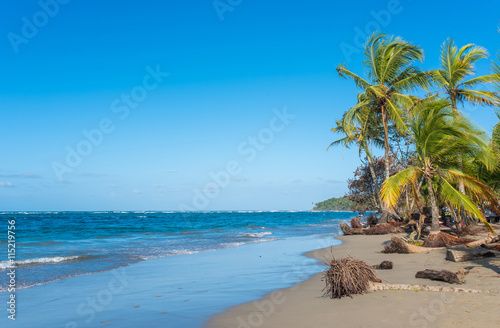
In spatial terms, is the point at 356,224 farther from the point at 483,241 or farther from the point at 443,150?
the point at 483,241

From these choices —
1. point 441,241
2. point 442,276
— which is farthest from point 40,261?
point 441,241

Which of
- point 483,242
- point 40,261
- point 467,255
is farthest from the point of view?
point 40,261

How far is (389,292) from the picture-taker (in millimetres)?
6422

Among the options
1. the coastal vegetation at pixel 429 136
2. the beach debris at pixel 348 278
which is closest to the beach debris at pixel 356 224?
the coastal vegetation at pixel 429 136

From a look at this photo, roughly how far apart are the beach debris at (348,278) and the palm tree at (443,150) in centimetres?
626

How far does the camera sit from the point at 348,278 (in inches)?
250

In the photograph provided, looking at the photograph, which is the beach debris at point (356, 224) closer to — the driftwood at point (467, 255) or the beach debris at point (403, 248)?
the beach debris at point (403, 248)

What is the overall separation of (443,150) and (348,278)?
9061mm

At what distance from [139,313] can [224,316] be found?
158 centimetres

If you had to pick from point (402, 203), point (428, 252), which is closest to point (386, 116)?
point (402, 203)

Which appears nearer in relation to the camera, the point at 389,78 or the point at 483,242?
the point at 483,242

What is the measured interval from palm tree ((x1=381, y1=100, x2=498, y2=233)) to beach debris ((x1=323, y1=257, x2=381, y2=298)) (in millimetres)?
6257

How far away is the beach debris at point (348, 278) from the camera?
639 centimetres

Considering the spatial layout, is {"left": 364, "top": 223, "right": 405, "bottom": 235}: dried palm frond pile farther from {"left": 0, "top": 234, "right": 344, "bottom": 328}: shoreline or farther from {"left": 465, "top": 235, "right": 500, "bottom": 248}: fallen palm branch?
{"left": 0, "top": 234, "right": 344, "bottom": 328}: shoreline
